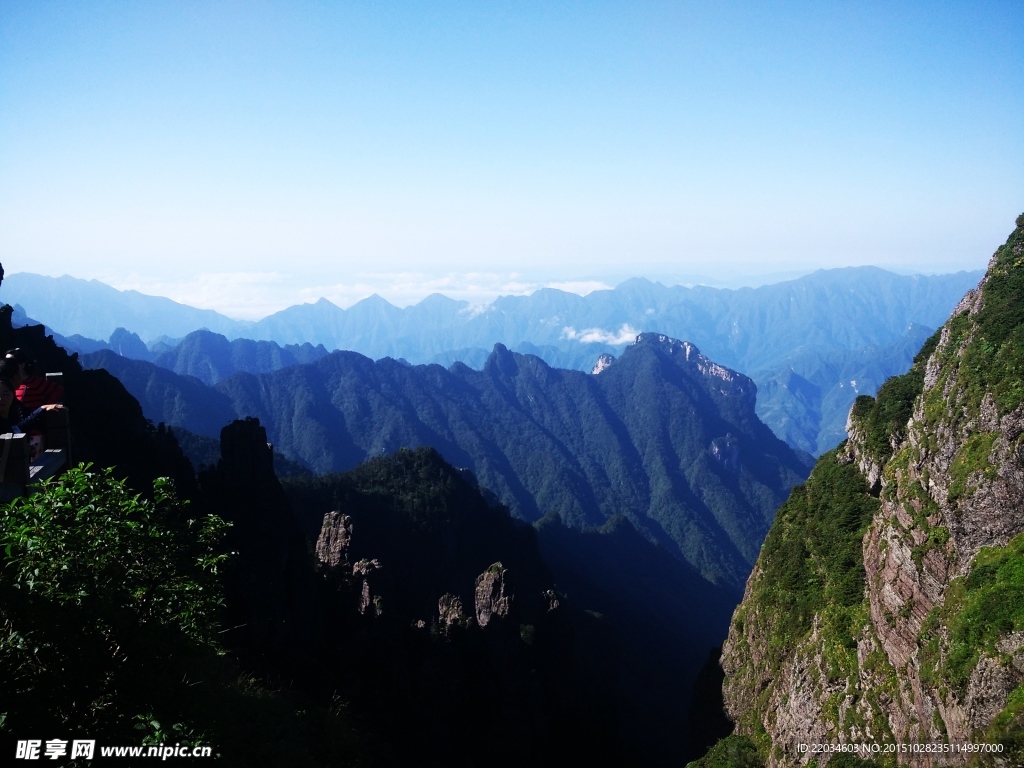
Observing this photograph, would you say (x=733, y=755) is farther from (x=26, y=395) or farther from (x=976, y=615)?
(x=26, y=395)

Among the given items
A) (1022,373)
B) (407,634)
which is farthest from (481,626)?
(1022,373)

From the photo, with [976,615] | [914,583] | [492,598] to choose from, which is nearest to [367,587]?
[492,598]

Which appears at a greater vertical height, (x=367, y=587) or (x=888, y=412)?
(x=888, y=412)

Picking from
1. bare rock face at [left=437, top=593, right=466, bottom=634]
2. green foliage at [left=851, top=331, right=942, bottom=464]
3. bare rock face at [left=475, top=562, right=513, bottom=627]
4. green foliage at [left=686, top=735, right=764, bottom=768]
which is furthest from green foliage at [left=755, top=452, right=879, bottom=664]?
bare rock face at [left=437, top=593, right=466, bottom=634]

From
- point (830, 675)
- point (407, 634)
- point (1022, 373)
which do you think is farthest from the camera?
point (407, 634)

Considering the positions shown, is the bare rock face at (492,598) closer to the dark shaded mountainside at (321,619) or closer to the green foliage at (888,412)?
the dark shaded mountainside at (321,619)

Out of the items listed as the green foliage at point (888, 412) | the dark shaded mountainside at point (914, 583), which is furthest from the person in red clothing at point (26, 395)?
the green foliage at point (888, 412)

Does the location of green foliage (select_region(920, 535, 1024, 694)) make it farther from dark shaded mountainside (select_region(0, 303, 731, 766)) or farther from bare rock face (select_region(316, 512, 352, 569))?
bare rock face (select_region(316, 512, 352, 569))

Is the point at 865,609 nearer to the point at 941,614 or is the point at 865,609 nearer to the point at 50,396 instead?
the point at 941,614

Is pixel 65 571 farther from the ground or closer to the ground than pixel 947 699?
farther from the ground
